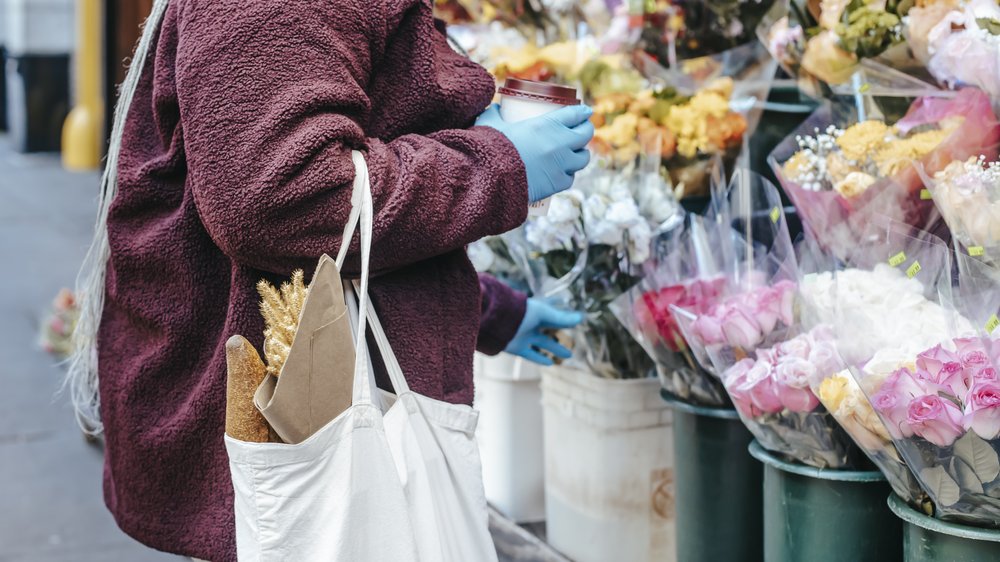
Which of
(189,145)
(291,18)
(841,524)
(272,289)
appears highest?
(291,18)

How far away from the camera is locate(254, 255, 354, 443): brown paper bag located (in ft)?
4.81

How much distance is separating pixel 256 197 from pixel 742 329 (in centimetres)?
96

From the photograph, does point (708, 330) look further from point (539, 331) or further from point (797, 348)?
point (539, 331)

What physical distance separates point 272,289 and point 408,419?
0.86 ft

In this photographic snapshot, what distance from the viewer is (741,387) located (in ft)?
6.55

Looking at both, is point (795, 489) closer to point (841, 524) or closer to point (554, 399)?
point (841, 524)

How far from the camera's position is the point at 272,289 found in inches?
62.7

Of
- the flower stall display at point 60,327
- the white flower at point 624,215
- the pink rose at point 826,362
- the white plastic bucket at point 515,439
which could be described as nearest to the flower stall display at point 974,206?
the pink rose at point 826,362

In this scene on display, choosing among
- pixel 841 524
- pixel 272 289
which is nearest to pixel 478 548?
pixel 272 289

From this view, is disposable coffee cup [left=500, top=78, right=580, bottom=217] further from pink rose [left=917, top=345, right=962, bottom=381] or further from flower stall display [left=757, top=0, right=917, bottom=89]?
flower stall display [left=757, top=0, right=917, bottom=89]

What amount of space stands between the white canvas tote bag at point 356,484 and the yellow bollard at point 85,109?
10835 millimetres

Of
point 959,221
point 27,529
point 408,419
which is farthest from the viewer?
point 27,529

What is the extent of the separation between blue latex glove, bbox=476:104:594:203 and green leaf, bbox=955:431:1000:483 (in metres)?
0.71

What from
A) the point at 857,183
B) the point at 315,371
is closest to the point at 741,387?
the point at 857,183
